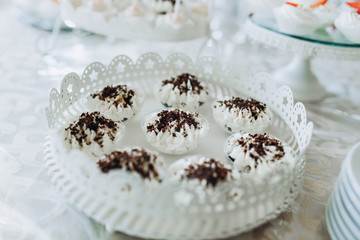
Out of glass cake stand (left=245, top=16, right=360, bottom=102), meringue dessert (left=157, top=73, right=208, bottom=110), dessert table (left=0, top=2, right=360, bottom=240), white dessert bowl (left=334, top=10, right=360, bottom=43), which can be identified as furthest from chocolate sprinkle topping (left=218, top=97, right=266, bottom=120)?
white dessert bowl (left=334, top=10, right=360, bottom=43)

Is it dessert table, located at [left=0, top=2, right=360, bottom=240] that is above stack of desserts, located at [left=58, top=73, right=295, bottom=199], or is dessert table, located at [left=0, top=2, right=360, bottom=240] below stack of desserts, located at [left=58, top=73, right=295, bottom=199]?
below

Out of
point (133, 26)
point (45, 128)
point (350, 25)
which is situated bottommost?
point (45, 128)

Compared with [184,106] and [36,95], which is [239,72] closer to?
[184,106]

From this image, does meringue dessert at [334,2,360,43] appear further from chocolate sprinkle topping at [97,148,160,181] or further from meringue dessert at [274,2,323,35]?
chocolate sprinkle topping at [97,148,160,181]

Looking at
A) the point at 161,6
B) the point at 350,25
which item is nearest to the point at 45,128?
the point at 161,6

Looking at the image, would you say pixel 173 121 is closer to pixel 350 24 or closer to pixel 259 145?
pixel 259 145

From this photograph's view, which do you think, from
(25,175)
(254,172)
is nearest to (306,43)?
(254,172)
